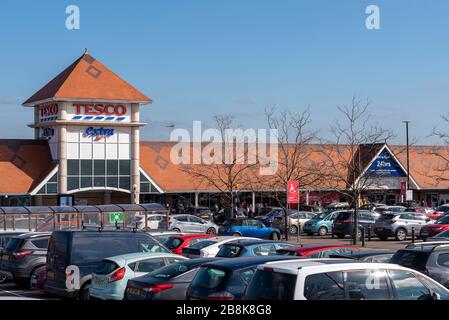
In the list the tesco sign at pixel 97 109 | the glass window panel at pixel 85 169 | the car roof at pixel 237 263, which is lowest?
the car roof at pixel 237 263

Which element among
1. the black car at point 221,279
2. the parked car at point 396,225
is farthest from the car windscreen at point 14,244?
the parked car at point 396,225

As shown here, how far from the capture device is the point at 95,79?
2190 inches

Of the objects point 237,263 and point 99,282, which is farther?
point 99,282

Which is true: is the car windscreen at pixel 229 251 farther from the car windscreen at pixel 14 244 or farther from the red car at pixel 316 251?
the car windscreen at pixel 14 244

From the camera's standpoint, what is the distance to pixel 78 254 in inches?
701

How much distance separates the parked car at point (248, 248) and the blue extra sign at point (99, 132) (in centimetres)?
3454

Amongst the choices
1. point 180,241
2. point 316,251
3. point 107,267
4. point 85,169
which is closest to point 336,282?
point 107,267

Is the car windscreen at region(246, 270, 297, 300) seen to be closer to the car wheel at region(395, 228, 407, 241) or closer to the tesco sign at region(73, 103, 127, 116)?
the car wheel at region(395, 228, 407, 241)

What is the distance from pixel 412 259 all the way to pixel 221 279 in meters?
5.19

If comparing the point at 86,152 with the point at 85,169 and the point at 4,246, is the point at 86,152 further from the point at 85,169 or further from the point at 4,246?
the point at 4,246

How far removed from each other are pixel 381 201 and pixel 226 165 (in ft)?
81.5

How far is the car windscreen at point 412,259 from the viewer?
601 inches
